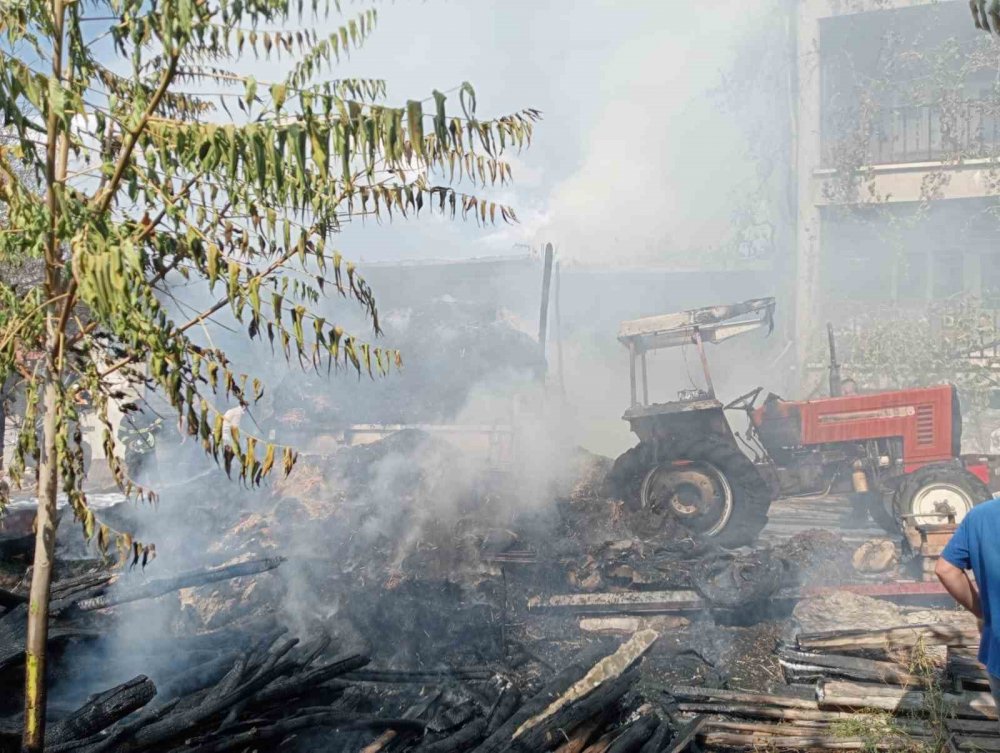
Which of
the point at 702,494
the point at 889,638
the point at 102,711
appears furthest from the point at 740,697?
the point at 702,494

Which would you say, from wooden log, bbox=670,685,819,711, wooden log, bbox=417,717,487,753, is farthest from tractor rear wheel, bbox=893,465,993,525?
wooden log, bbox=417,717,487,753

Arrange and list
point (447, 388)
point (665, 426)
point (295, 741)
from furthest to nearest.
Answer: point (447, 388), point (665, 426), point (295, 741)

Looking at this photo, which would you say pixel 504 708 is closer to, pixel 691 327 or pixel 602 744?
pixel 602 744

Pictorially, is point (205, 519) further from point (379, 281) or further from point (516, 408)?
point (379, 281)

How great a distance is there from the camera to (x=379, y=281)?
2455 cm

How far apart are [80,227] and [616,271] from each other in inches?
899

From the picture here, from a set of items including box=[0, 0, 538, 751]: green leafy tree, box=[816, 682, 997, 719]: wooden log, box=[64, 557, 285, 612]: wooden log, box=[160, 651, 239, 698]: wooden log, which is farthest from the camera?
box=[64, 557, 285, 612]: wooden log

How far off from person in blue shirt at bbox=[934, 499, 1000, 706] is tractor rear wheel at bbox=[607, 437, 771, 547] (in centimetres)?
726

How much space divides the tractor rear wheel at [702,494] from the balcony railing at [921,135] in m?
11.9

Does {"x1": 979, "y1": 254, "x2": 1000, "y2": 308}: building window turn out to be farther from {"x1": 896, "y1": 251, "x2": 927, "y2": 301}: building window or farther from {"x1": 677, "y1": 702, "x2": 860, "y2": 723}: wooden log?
{"x1": 677, "y1": 702, "x2": 860, "y2": 723}: wooden log

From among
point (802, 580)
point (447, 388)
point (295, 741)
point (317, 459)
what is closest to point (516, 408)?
point (447, 388)

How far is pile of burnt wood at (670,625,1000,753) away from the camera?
4.87 metres

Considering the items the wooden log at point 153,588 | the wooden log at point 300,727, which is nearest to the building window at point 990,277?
the wooden log at point 153,588

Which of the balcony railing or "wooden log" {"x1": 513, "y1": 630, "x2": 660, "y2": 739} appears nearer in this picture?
"wooden log" {"x1": 513, "y1": 630, "x2": 660, "y2": 739}
